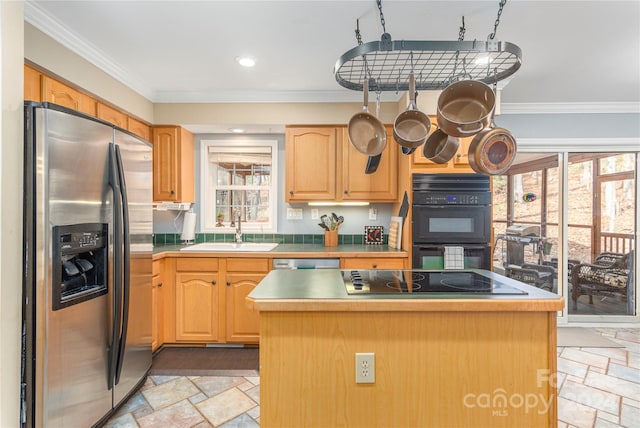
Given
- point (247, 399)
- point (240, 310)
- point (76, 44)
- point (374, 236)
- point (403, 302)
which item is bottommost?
point (247, 399)

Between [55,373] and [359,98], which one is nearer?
[55,373]

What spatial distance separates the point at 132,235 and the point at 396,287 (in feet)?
5.49

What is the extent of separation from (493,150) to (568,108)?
282 centimetres

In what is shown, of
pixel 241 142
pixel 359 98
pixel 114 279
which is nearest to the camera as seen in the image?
pixel 114 279

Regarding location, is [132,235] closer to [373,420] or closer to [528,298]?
[373,420]

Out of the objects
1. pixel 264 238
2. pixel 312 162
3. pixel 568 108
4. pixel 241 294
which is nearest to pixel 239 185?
pixel 264 238

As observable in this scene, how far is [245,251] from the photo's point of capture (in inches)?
114

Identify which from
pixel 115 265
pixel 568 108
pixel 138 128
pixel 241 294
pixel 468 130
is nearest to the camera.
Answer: pixel 468 130

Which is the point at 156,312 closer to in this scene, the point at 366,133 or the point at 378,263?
the point at 378,263

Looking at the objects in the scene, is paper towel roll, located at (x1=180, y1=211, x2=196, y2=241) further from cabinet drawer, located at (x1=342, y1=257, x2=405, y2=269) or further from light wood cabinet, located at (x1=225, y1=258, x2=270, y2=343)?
cabinet drawer, located at (x1=342, y1=257, x2=405, y2=269)

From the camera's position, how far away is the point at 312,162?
10.4ft

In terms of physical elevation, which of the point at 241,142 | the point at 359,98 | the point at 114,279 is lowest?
the point at 114,279

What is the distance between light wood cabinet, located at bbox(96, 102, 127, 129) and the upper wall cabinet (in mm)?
1428

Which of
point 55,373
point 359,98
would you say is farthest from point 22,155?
point 359,98
